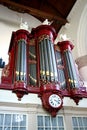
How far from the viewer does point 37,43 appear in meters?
6.11

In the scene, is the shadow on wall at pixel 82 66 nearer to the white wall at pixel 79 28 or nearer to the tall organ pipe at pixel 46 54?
the white wall at pixel 79 28

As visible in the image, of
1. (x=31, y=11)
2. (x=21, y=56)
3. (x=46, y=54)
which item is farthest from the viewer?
(x=31, y=11)

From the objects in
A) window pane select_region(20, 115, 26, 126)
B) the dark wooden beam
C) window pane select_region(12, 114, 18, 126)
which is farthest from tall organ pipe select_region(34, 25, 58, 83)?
the dark wooden beam

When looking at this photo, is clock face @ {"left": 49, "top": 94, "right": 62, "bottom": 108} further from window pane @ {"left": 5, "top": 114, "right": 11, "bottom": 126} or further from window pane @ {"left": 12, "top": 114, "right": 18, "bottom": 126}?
window pane @ {"left": 5, "top": 114, "right": 11, "bottom": 126}

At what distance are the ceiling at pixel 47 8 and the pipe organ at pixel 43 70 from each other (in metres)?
2.09

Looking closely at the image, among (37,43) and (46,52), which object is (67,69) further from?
(37,43)

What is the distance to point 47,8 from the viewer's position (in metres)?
8.61

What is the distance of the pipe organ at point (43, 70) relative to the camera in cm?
476

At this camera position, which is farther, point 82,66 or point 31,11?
point 31,11

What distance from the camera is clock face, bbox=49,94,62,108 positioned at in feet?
15.4

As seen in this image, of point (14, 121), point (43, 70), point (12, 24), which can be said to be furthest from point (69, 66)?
point (12, 24)

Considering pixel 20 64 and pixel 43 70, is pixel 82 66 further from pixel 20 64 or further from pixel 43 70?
pixel 20 64

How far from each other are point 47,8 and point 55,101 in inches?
197

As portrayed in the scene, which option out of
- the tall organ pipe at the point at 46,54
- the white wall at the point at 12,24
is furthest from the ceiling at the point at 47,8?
the tall organ pipe at the point at 46,54
